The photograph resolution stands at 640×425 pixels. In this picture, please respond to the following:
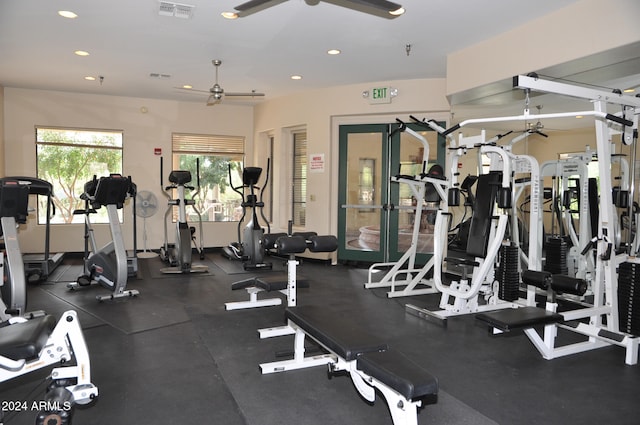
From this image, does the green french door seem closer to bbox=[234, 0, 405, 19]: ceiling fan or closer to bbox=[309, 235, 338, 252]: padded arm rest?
bbox=[234, 0, 405, 19]: ceiling fan

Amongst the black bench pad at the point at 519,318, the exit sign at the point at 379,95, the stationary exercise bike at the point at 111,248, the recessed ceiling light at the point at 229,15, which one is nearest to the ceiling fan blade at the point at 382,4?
the recessed ceiling light at the point at 229,15

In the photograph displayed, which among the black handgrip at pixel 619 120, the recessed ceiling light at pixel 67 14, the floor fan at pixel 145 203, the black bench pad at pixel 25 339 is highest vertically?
the recessed ceiling light at pixel 67 14

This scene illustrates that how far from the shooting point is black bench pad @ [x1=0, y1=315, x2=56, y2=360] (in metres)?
1.92

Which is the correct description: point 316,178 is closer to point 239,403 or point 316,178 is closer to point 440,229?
point 440,229

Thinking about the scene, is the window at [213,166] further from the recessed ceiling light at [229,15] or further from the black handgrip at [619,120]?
the black handgrip at [619,120]

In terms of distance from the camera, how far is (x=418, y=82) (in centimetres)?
632

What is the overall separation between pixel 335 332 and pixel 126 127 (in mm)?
6819

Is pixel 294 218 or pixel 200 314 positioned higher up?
pixel 294 218

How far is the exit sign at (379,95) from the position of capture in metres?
6.47

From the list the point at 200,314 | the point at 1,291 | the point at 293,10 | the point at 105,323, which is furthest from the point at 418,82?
the point at 1,291

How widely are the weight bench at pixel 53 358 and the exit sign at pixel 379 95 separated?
532 centimetres

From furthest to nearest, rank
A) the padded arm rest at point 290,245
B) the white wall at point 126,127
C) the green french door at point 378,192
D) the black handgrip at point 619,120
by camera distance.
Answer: the white wall at point 126,127, the green french door at point 378,192, the padded arm rest at point 290,245, the black handgrip at point 619,120

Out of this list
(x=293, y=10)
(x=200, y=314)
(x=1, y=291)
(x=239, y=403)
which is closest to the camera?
(x=239, y=403)

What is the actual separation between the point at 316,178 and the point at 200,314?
350cm
